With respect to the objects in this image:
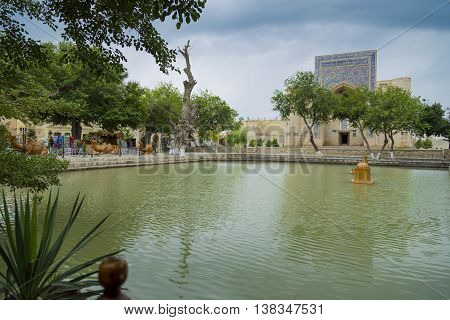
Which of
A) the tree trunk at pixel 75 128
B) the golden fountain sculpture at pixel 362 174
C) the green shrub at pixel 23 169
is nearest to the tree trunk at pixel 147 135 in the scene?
the tree trunk at pixel 75 128

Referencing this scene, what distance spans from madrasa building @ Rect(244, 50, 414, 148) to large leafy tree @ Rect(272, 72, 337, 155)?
6706 mm

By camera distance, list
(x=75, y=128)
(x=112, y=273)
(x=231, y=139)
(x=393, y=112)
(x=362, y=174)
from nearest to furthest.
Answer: (x=112, y=273) → (x=362, y=174) → (x=75, y=128) → (x=393, y=112) → (x=231, y=139)

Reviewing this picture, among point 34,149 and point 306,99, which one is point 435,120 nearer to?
point 306,99

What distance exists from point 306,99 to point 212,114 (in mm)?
12708

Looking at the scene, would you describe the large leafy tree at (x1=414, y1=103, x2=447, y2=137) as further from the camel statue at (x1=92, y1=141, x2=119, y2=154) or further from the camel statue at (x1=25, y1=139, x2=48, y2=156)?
the camel statue at (x1=25, y1=139, x2=48, y2=156)

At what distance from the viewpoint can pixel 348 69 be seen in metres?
43.2

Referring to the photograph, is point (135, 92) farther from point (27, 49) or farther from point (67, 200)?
point (27, 49)

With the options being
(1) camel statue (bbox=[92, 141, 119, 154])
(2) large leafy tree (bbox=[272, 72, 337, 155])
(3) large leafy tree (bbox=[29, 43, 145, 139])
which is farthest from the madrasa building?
(1) camel statue (bbox=[92, 141, 119, 154])

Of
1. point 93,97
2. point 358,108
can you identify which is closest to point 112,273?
point 93,97

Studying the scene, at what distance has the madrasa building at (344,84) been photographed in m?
42.3

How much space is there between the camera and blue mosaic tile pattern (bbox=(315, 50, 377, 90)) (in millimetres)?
41938

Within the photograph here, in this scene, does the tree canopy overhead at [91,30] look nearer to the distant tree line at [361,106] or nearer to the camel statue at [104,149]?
the camel statue at [104,149]

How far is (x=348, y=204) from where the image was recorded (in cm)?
1020

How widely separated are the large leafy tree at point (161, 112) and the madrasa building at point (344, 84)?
39.4 ft
